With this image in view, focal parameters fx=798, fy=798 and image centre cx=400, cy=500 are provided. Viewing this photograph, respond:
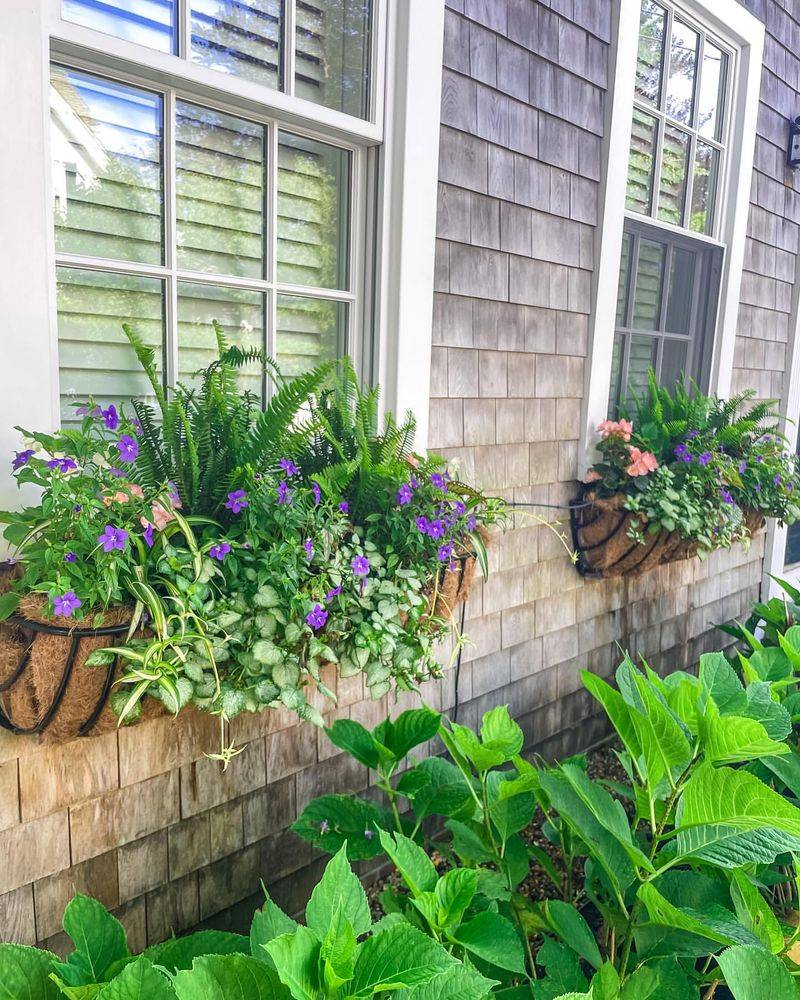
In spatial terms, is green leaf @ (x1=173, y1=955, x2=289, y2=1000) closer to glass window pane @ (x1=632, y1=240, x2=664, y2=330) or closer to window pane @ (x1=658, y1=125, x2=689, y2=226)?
glass window pane @ (x1=632, y1=240, x2=664, y2=330)

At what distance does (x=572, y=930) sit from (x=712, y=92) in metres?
2.93

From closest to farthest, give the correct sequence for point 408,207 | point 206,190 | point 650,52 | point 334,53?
point 206,190, point 334,53, point 408,207, point 650,52

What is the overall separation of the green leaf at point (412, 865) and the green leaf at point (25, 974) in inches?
18.5

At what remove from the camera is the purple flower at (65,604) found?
1122 mm

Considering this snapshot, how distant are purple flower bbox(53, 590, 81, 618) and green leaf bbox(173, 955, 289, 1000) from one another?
20.1 inches

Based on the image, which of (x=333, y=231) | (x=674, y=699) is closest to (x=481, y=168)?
(x=333, y=231)

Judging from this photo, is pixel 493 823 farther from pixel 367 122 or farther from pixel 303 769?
pixel 367 122

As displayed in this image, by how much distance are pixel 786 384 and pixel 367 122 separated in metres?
2.79

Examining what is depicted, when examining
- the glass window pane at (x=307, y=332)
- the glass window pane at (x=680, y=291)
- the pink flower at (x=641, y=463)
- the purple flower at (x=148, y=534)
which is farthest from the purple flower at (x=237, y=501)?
the glass window pane at (x=680, y=291)

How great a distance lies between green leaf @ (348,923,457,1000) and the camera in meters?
0.87

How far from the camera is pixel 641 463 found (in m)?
2.40

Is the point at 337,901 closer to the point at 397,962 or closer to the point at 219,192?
the point at 397,962

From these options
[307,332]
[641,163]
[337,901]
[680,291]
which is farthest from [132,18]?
[680,291]

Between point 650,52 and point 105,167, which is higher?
point 650,52
